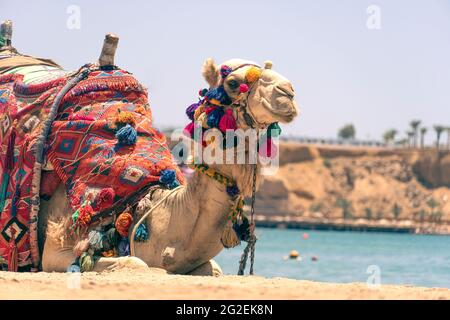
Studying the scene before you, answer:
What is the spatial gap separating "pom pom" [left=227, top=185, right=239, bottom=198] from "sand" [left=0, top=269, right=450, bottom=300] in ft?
3.60

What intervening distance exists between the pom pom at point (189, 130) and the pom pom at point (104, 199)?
3.21 feet

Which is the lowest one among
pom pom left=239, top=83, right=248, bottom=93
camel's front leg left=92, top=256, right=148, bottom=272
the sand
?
camel's front leg left=92, top=256, right=148, bottom=272

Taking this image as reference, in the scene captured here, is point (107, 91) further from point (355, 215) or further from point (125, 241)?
point (355, 215)

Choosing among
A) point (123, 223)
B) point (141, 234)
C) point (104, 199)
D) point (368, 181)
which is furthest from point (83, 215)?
point (368, 181)

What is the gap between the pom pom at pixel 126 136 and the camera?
10.6 metres

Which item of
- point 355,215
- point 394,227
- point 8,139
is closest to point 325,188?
point 355,215

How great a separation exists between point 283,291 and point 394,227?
96.4 metres

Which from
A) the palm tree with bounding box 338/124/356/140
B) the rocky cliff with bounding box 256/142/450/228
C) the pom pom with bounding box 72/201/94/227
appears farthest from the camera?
the palm tree with bounding box 338/124/356/140

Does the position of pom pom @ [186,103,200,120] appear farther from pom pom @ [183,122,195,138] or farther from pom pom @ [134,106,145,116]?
pom pom @ [134,106,145,116]

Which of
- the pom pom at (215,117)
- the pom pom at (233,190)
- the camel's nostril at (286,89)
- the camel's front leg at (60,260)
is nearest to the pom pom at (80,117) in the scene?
the camel's front leg at (60,260)

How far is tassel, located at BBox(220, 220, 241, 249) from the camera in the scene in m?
9.70

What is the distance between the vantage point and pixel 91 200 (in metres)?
10.3

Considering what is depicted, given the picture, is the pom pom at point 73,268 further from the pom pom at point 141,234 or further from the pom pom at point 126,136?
the pom pom at point 126,136

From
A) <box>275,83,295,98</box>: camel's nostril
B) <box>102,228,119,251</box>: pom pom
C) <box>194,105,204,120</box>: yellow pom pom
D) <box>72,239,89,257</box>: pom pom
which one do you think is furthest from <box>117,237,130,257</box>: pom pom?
<box>275,83,295,98</box>: camel's nostril
